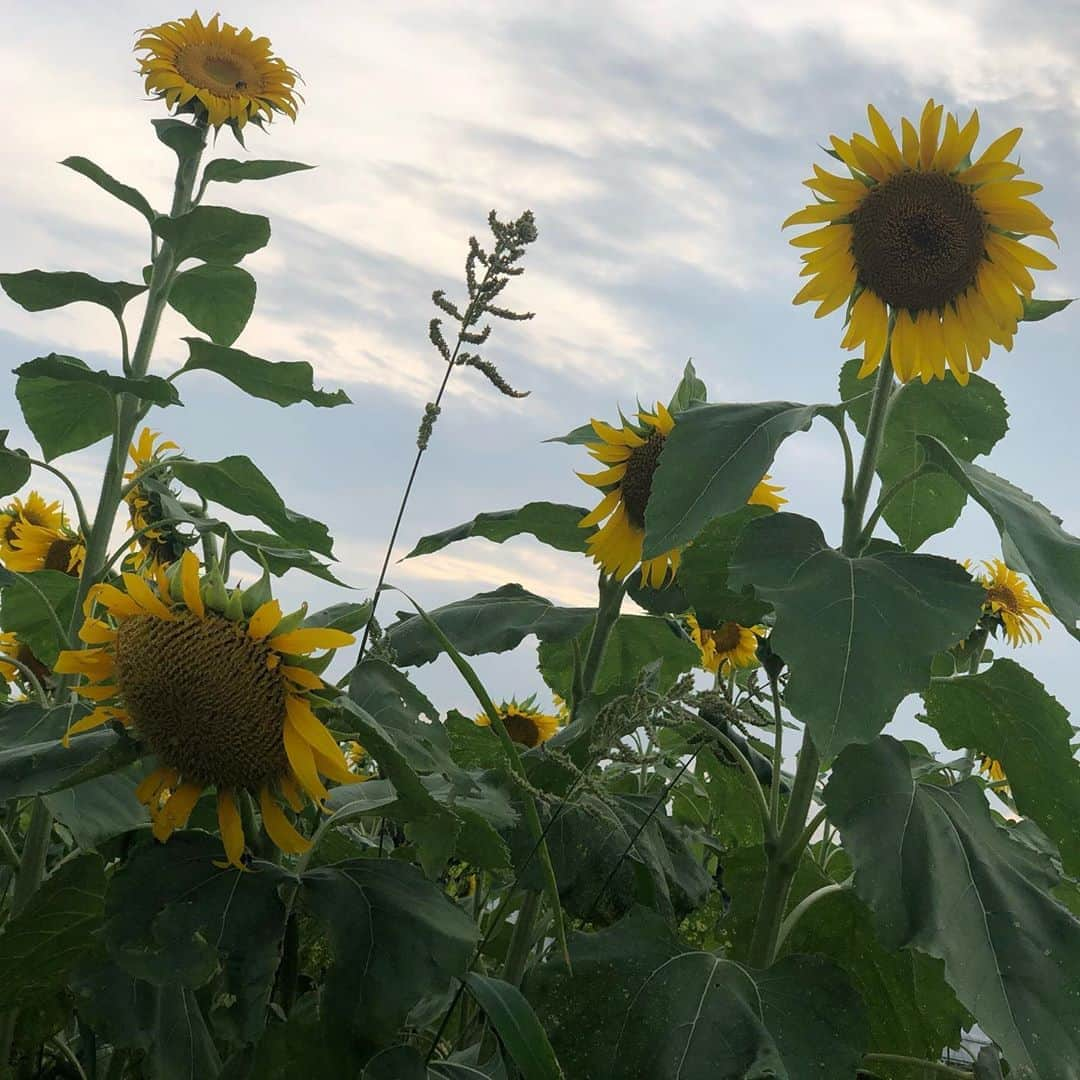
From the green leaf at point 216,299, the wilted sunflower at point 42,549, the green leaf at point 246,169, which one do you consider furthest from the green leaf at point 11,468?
the wilted sunflower at point 42,549

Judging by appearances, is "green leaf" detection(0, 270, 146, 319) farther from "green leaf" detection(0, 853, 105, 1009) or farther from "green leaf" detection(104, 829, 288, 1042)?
"green leaf" detection(104, 829, 288, 1042)

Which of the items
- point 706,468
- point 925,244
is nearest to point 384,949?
point 706,468

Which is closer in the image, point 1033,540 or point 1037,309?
point 1033,540

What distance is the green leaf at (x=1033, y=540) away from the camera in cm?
143

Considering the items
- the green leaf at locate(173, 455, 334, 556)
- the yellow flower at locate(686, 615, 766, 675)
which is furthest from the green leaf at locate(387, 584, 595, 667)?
the yellow flower at locate(686, 615, 766, 675)

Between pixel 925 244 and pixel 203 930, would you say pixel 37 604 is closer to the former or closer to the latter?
pixel 203 930

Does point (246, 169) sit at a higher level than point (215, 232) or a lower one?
higher

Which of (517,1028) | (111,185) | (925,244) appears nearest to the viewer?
(517,1028)

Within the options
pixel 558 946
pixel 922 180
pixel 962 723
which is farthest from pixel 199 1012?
pixel 922 180

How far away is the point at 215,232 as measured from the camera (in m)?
2.20

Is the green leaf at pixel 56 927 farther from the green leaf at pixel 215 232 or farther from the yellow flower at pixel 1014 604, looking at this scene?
the yellow flower at pixel 1014 604

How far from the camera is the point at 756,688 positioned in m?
1.57

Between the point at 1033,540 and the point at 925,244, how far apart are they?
0.55 m

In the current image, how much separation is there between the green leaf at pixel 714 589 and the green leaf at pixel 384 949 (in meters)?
0.55
